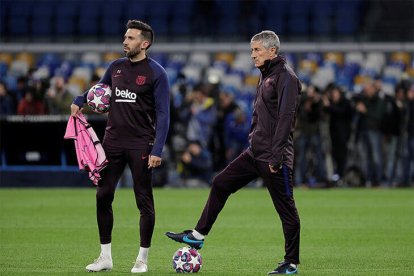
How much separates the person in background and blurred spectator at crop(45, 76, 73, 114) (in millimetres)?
14607

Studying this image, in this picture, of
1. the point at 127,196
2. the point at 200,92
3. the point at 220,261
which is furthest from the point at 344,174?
the point at 220,261

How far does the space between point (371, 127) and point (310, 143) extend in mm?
1549

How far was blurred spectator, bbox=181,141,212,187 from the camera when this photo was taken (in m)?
24.0

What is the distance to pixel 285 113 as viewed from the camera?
32.8ft

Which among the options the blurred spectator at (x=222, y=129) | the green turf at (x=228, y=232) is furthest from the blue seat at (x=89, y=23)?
the green turf at (x=228, y=232)

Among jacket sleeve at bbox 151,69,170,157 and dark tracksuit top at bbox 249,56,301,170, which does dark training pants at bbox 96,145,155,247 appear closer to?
jacket sleeve at bbox 151,69,170,157

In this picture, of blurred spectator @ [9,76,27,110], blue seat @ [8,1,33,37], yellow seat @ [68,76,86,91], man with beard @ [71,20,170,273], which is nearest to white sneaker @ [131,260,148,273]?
man with beard @ [71,20,170,273]

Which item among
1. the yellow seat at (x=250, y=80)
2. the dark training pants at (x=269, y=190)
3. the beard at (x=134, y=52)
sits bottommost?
the yellow seat at (x=250, y=80)

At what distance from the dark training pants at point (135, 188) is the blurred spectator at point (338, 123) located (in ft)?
46.0

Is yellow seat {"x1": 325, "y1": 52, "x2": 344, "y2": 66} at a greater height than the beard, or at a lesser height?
lesser

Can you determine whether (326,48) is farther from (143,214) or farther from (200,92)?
(143,214)

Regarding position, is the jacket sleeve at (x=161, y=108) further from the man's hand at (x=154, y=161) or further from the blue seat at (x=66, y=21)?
the blue seat at (x=66, y=21)

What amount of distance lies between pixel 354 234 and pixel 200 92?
10.8 metres

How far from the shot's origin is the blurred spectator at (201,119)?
24.6m
